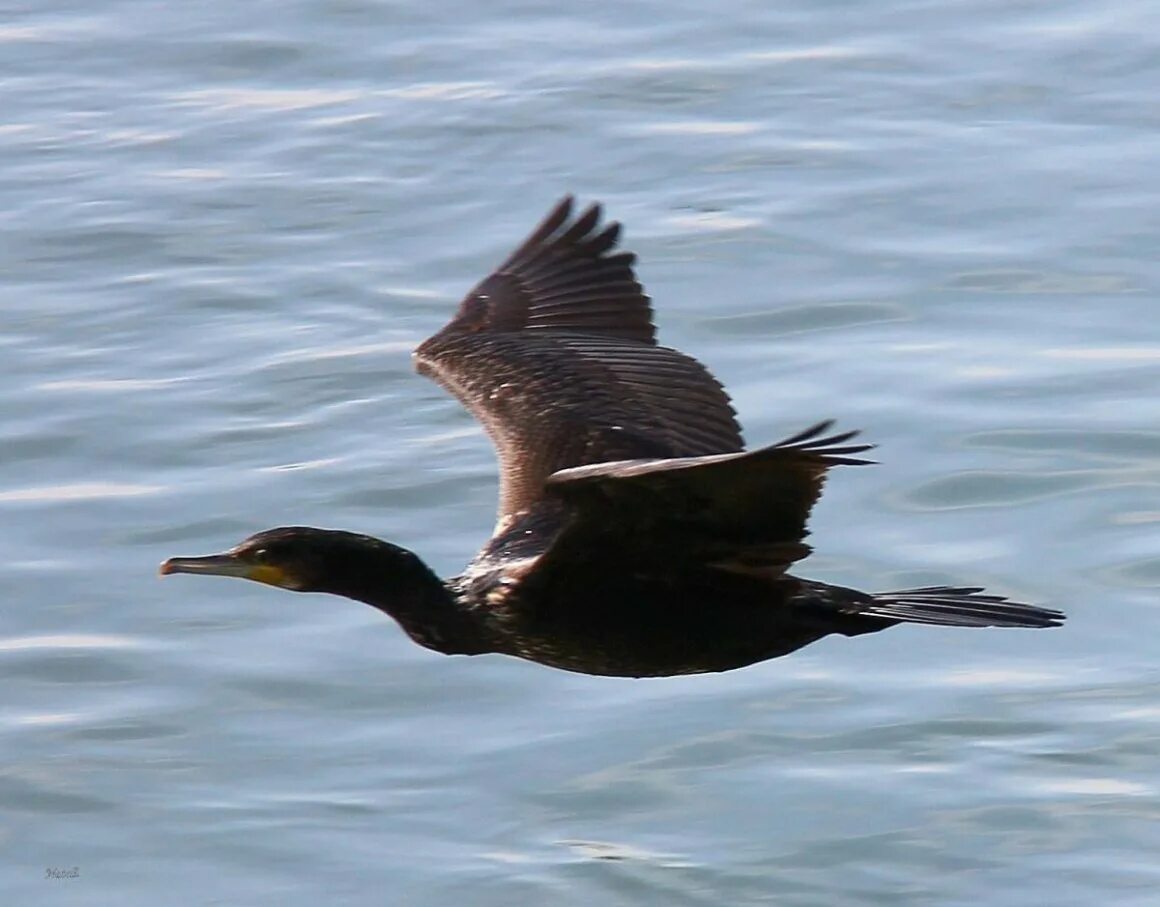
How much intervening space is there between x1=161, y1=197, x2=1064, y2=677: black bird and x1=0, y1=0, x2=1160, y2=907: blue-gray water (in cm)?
134

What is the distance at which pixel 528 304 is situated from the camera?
27.2 feet

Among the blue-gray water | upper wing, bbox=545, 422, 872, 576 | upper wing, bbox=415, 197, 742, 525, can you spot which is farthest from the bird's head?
the blue-gray water

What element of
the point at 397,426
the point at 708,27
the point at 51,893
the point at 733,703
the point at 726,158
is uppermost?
the point at 708,27

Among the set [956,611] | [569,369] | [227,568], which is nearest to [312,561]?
[227,568]

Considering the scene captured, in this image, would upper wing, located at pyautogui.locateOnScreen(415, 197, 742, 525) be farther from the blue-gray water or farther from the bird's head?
the blue-gray water

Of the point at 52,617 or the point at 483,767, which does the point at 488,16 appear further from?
the point at 483,767

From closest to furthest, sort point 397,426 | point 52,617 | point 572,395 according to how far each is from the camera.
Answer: point 572,395, point 52,617, point 397,426

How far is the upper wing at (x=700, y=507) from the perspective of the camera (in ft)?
18.6

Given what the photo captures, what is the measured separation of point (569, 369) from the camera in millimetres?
7699

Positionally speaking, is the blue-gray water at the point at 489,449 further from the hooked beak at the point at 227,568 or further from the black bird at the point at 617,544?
the hooked beak at the point at 227,568

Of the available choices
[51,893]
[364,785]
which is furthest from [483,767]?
[51,893]

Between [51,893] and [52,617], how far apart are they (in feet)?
4.52

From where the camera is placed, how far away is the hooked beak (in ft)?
21.5

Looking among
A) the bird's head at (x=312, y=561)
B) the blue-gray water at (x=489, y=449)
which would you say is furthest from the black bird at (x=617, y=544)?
the blue-gray water at (x=489, y=449)
